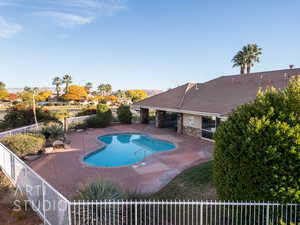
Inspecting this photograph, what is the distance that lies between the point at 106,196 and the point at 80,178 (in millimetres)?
4202

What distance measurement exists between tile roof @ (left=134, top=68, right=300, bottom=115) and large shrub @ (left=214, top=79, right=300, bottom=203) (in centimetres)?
1017

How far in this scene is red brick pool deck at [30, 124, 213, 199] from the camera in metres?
8.58

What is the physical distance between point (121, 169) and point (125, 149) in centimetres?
545

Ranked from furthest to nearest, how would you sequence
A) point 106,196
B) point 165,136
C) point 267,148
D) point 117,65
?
1. point 117,65
2. point 165,136
3. point 106,196
4. point 267,148

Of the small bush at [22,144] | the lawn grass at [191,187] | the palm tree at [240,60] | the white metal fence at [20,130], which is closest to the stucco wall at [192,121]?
the lawn grass at [191,187]

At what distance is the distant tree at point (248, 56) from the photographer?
31.1 meters

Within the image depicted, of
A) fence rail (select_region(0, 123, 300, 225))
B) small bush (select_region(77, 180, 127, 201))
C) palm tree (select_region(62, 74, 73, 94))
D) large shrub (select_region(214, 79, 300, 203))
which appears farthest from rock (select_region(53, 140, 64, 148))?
palm tree (select_region(62, 74, 73, 94))

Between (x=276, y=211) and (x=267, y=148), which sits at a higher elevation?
(x=267, y=148)

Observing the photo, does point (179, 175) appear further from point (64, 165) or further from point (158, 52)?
point (158, 52)

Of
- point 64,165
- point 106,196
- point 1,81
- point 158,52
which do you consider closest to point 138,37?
point 158,52

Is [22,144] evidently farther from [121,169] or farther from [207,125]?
[207,125]

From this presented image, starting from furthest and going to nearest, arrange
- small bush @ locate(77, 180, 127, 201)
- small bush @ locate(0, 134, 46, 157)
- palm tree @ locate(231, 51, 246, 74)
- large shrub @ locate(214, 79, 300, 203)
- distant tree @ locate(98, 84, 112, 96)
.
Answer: distant tree @ locate(98, 84, 112, 96)
palm tree @ locate(231, 51, 246, 74)
small bush @ locate(0, 134, 46, 157)
small bush @ locate(77, 180, 127, 201)
large shrub @ locate(214, 79, 300, 203)

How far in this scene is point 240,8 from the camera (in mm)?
14117

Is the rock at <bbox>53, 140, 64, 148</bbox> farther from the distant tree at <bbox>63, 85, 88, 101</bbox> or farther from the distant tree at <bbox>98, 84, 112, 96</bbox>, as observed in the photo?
the distant tree at <bbox>98, 84, 112, 96</bbox>
